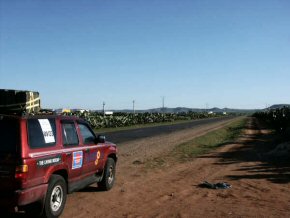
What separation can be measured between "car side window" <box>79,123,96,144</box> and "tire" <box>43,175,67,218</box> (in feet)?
4.91

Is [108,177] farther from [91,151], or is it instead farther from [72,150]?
[72,150]

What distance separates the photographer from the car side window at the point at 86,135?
9.29 metres

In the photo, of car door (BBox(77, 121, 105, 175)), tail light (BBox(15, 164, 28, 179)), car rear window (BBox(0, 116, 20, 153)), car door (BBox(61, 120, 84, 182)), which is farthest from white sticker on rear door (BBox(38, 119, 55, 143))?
car door (BBox(77, 121, 105, 175))

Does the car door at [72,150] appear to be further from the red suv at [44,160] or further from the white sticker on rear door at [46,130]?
the white sticker on rear door at [46,130]

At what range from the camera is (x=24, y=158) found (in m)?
6.77

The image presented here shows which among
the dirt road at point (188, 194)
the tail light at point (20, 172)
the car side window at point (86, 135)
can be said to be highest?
the car side window at point (86, 135)

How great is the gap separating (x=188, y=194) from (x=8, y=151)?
4.74m

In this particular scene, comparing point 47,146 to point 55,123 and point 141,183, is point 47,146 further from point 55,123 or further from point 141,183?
point 141,183

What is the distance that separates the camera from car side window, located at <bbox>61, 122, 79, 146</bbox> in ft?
27.3

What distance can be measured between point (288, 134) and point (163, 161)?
12791mm

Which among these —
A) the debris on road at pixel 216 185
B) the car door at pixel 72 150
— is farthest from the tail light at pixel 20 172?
the debris on road at pixel 216 185

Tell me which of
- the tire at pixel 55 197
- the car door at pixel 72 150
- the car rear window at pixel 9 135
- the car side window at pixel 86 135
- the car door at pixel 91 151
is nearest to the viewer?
the car rear window at pixel 9 135

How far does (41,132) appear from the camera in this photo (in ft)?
24.5

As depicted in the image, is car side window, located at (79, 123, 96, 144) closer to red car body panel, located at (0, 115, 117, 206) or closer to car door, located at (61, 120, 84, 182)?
car door, located at (61, 120, 84, 182)
